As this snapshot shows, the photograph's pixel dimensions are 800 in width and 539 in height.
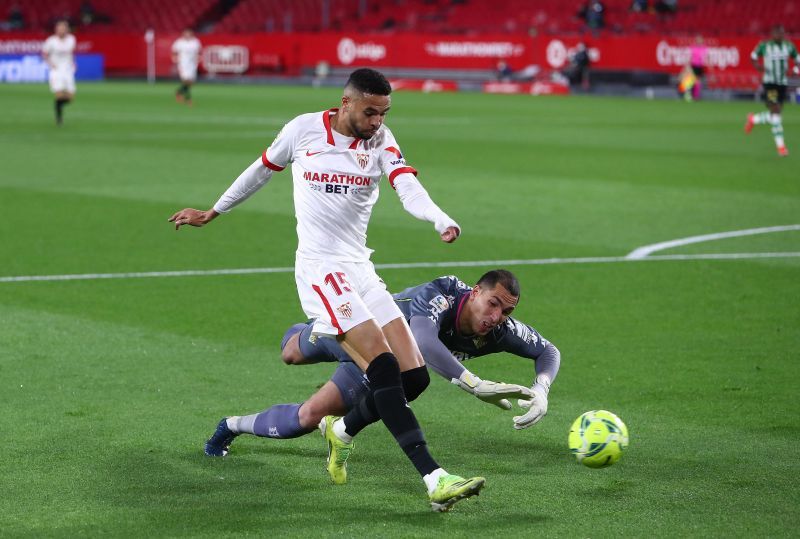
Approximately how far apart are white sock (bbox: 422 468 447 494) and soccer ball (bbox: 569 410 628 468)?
922 mm

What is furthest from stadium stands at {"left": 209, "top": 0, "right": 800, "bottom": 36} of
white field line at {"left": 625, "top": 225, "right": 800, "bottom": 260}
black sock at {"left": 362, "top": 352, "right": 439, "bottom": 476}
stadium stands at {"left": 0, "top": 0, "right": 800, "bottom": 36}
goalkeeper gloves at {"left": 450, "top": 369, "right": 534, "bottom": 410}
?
black sock at {"left": 362, "top": 352, "right": 439, "bottom": 476}

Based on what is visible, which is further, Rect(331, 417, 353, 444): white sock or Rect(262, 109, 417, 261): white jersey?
Rect(262, 109, 417, 261): white jersey

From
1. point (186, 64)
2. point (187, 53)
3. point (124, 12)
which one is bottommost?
point (124, 12)

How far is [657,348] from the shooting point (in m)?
9.34

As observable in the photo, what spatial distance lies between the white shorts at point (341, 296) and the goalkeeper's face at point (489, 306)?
497mm

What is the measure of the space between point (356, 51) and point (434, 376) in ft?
150

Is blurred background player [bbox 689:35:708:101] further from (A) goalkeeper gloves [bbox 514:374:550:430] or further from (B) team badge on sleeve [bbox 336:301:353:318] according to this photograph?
(B) team badge on sleeve [bbox 336:301:353:318]

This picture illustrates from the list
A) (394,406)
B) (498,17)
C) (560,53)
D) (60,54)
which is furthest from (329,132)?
(498,17)

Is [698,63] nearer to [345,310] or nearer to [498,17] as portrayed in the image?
[498,17]

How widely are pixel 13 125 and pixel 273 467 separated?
24469 millimetres

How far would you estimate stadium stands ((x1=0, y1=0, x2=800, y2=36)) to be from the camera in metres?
45.7

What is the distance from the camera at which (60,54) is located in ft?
101

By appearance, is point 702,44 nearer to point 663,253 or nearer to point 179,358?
point 663,253

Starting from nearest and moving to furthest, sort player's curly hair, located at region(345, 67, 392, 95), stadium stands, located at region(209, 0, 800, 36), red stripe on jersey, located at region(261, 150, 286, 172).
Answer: player's curly hair, located at region(345, 67, 392, 95), red stripe on jersey, located at region(261, 150, 286, 172), stadium stands, located at region(209, 0, 800, 36)
